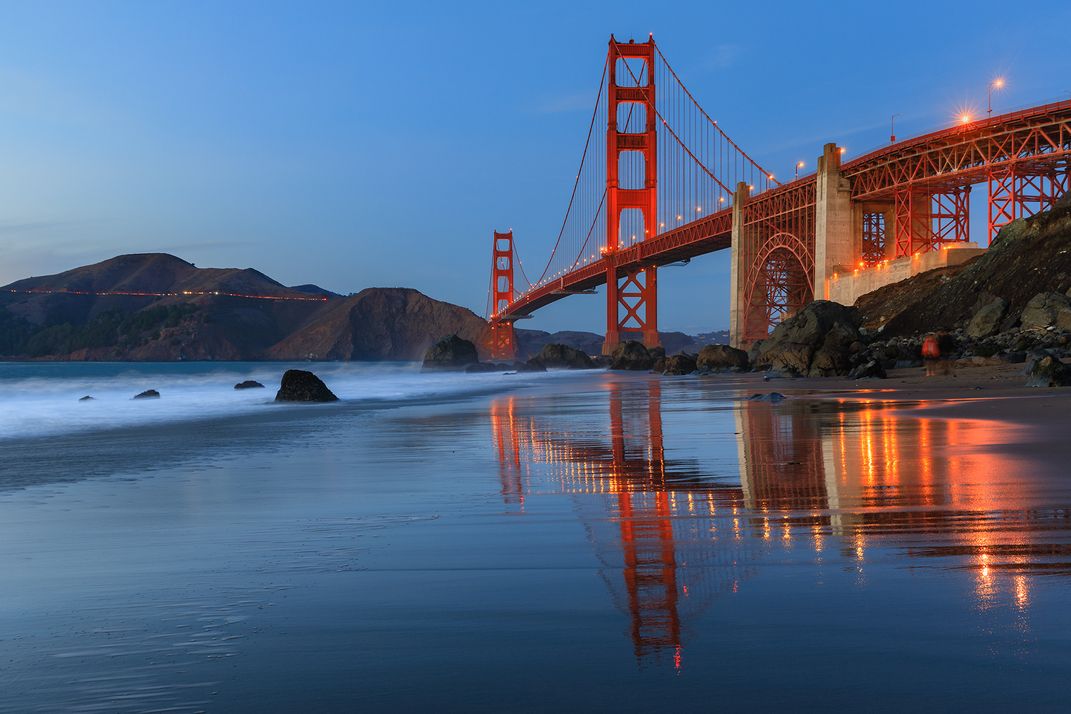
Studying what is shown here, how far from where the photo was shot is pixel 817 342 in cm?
2691

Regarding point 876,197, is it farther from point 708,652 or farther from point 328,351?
point 328,351

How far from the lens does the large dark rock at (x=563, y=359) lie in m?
66.6

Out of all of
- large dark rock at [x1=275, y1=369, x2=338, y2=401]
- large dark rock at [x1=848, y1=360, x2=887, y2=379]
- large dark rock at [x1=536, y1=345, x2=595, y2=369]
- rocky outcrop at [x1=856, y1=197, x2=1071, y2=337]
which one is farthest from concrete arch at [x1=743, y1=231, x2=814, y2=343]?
large dark rock at [x1=275, y1=369, x2=338, y2=401]

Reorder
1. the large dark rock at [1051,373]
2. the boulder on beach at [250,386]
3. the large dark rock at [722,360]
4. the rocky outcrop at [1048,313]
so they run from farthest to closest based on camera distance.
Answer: the large dark rock at [722,360], the boulder on beach at [250,386], the rocky outcrop at [1048,313], the large dark rock at [1051,373]

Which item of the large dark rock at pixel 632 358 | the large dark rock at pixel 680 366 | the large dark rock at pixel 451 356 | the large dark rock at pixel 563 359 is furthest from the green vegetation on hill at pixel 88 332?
the large dark rock at pixel 680 366

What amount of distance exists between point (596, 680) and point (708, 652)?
36cm

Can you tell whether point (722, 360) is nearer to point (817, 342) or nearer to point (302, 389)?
point (817, 342)

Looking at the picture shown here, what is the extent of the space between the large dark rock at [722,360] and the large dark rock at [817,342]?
489 centimetres

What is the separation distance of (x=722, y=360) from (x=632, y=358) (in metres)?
15.8

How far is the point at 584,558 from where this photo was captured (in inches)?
146

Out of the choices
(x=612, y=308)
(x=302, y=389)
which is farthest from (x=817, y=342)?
(x=612, y=308)

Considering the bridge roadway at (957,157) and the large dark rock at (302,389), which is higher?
the bridge roadway at (957,157)

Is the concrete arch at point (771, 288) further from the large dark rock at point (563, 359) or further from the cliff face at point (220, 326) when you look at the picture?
the cliff face at point (220, 326)

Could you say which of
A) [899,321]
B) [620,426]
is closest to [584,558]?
[620,426]
